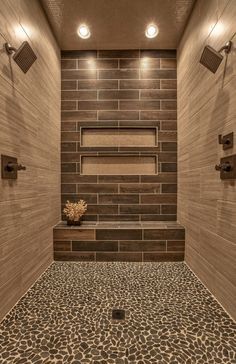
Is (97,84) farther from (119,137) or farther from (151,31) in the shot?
(151,31)

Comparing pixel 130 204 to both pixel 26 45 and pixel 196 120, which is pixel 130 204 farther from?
pixel 26 45

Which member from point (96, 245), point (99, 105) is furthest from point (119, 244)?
point (99, 105)

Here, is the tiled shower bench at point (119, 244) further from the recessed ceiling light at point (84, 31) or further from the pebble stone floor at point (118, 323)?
the recessed ceiling light at point (84, 31)

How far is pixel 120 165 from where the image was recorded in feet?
8.58

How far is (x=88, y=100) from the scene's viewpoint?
8.49ft

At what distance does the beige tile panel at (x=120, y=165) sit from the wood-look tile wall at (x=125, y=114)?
0.06 m

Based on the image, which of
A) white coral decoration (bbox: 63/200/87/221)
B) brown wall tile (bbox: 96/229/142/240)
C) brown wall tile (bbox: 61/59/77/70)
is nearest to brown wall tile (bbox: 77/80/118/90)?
brown wall tile (bbox: 61/59/77/70)

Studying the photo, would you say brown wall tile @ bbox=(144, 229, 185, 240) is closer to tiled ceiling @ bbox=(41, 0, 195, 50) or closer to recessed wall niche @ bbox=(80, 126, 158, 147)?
recessed wall niche @ bbox=(80, 126, 158, 147)

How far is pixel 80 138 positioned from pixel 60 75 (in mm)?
847

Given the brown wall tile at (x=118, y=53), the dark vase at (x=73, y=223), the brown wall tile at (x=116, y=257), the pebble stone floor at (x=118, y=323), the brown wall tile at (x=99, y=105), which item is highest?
the brown wall tile at (x=118, y=53)

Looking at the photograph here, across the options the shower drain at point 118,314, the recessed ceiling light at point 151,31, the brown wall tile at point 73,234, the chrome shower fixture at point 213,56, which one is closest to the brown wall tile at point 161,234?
the brown wall tile at point 73,234

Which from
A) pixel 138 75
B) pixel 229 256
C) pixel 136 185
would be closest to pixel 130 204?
pixel 136 185

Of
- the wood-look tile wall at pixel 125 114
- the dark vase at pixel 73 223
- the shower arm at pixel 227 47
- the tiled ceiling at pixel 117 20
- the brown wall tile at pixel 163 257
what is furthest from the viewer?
the wood-look tile wall at pixel 125 114

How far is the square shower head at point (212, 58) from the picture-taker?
4.43 ft
